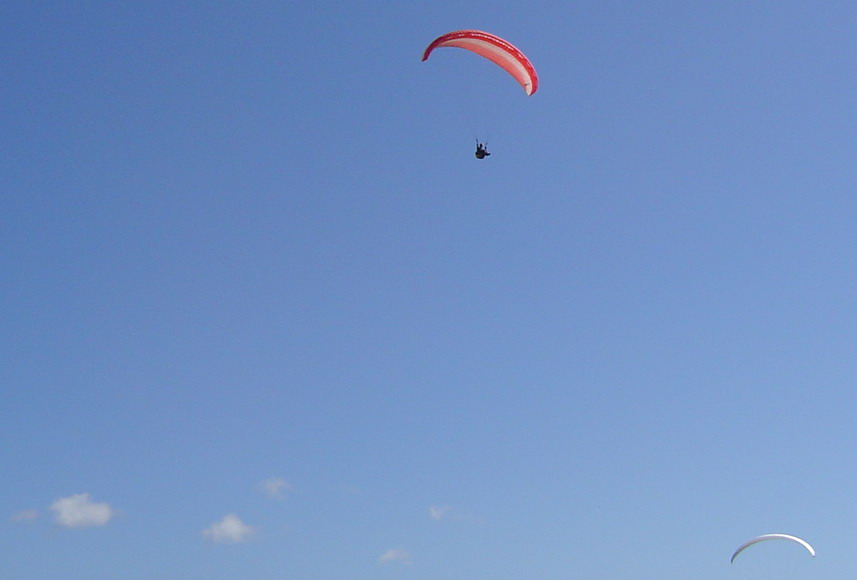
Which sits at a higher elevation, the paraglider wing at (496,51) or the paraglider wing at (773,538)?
the paraglider wing at (496,51)

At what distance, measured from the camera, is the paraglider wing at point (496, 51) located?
60.1m

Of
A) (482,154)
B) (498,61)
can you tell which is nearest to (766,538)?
(482,154)

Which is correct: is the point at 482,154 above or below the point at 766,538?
above

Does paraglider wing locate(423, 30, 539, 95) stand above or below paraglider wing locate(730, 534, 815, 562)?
above

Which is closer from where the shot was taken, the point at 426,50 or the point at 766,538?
the point at 426,50

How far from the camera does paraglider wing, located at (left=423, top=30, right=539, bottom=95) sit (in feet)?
197

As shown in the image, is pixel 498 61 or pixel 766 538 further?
pixel 766 538

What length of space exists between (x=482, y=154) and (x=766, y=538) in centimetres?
3476

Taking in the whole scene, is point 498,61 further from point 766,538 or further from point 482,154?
point 766,538

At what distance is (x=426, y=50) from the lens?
6009 centimetres

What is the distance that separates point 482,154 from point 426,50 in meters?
7.79

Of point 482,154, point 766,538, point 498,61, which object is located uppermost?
point 498,61

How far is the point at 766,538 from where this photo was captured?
7006cm

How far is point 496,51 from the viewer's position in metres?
61.9
